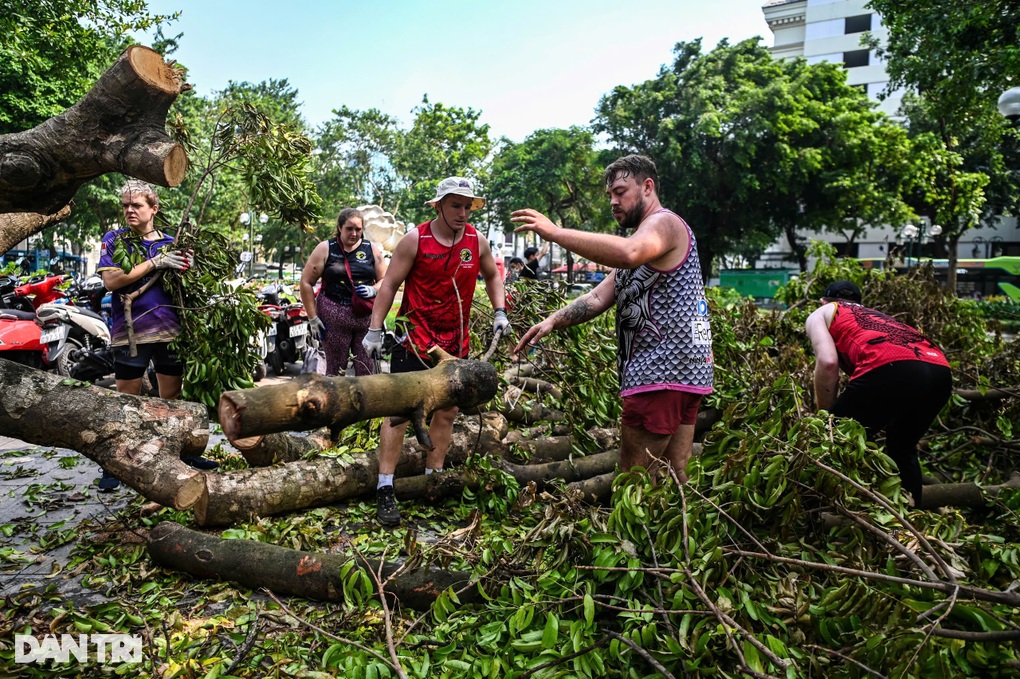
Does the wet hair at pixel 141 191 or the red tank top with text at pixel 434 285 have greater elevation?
the wet hair at pixel 141 191

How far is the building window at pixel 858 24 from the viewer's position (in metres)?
53.4

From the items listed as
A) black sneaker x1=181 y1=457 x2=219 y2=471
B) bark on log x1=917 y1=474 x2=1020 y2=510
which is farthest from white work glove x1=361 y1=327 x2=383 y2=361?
bark on log x1=917 y1=474 x2=1020 y2=510

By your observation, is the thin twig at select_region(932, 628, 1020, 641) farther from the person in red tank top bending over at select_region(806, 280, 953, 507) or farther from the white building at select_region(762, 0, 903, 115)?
the white building at select_region(762, 0, 903, 115)

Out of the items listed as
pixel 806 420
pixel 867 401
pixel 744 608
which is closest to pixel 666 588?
pixel 744 608

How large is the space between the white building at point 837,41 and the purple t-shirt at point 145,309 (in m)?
52.0

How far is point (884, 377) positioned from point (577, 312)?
5.82 ft

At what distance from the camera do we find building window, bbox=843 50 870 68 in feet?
179

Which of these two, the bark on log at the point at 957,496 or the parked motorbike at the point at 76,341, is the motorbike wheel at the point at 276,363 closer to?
the parked motorbike at the point at 76,341

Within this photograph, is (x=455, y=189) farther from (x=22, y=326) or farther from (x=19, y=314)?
(x=19, y=314)

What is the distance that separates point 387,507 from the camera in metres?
4.04

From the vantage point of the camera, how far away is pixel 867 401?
388 cm

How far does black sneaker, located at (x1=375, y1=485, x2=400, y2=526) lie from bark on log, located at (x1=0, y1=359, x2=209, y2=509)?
111 cm

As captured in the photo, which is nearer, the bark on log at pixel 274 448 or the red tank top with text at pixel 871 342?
the red tank top with text at pixel 871 342

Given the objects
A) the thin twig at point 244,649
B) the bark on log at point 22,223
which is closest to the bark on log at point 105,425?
the bark on log at point 22,223
